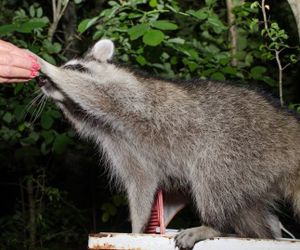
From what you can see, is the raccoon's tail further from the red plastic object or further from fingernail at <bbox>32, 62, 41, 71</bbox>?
fingernail at <bbox>32, 62, 41, 71</bbox>

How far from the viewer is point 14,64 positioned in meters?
2.65

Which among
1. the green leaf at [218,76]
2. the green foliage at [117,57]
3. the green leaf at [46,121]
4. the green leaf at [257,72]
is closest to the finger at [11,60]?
the green foliage at [117,57]

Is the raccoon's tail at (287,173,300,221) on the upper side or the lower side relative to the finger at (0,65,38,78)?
lower

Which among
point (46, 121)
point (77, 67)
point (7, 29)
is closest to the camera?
point (77, 67)

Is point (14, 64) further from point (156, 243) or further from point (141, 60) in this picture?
point (141, 60)

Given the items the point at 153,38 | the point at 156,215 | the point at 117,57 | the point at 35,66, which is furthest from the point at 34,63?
the point at 117,57

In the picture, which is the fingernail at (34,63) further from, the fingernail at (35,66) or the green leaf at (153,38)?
the green leaf at (153,38)

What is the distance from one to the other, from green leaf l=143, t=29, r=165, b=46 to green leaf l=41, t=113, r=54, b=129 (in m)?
1.02

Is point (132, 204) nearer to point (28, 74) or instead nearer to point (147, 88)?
point (147, 88)

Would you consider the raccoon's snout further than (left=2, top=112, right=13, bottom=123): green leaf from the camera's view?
No

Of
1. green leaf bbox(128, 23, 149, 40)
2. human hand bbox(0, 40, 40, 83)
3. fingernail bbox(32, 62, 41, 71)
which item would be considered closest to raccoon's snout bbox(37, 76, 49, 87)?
Result: fingernail bbox(32, 62, 41, 71)

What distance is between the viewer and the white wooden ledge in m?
2.13

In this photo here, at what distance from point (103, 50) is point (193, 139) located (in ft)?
2.85

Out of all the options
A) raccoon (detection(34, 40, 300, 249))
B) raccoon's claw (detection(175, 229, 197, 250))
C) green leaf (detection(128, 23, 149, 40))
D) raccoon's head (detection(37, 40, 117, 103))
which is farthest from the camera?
green leaf (detection(128, 23, 149, 40))
